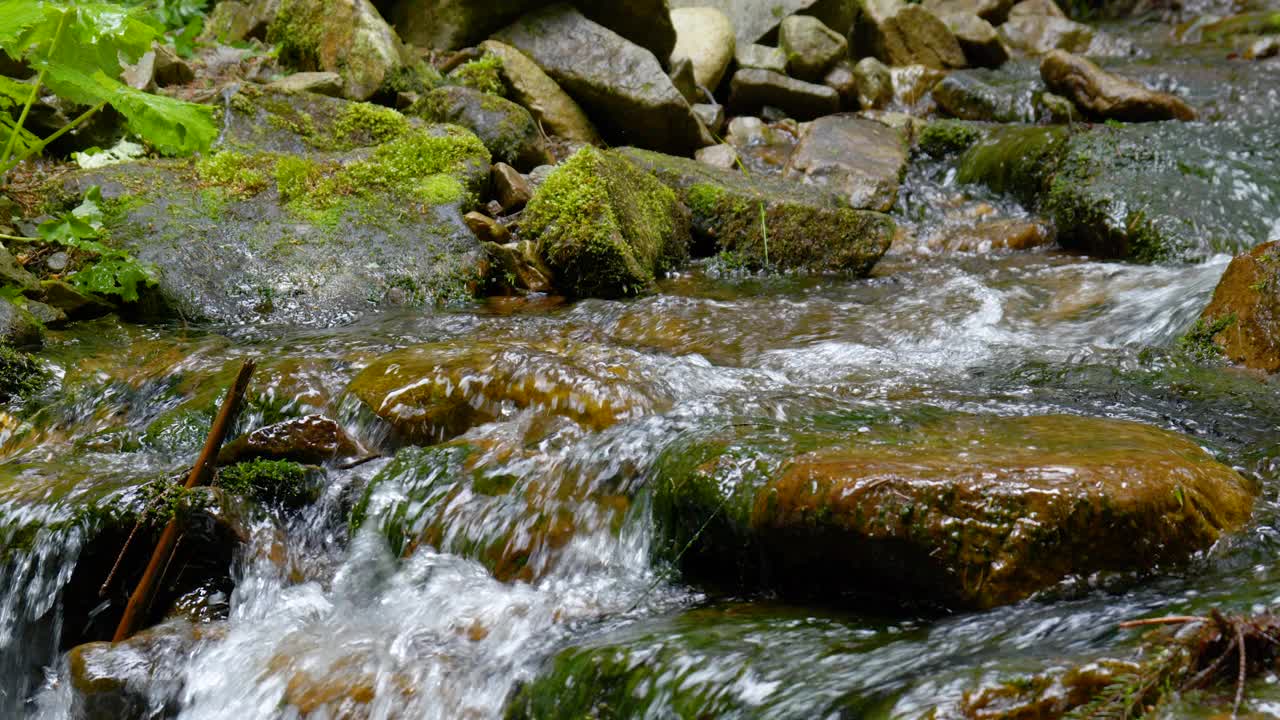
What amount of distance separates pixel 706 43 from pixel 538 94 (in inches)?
137

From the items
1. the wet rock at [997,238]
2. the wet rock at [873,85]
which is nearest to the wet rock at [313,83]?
the wet rock at [997,238]

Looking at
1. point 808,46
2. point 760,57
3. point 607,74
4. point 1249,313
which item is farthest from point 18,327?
point 808,46

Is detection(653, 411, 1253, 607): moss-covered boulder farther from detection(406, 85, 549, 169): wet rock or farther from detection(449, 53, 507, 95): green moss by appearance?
detection(449, 53, 507, 95): green moss

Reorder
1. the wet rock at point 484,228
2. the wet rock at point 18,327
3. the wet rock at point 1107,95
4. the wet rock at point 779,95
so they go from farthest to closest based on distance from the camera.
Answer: the wet rock at point 779,95
the wet rock at point 1107,95
the wet rock at point 484,228
the wet rock at point 18,327

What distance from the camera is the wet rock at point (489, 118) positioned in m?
7.05

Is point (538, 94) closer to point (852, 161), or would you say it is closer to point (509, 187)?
point (509, 187)

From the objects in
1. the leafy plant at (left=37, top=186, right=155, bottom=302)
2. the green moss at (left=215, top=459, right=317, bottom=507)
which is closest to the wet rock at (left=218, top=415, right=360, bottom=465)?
the green moss at (left=215, top=459, right=317, bottom=507)

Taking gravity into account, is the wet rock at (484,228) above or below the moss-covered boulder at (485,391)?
above

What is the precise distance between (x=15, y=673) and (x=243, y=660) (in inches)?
36.5

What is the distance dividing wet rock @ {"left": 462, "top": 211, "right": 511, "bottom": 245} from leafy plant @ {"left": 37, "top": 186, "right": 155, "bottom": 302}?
195 cm

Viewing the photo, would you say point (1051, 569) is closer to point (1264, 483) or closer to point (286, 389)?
point (1264, 483)

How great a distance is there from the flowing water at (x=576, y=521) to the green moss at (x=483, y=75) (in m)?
2.90

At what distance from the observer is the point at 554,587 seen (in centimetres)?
301

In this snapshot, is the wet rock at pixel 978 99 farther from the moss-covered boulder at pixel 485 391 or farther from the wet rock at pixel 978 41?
the moss-covered boulder at pixel 485 391
